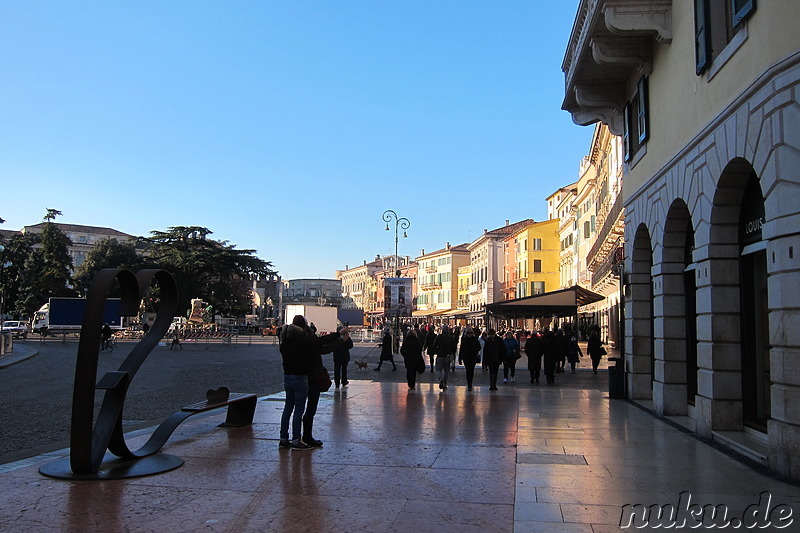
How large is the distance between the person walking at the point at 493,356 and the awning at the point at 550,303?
28.1 feet

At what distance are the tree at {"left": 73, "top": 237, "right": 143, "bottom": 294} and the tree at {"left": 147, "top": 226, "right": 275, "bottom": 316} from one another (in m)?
7.01

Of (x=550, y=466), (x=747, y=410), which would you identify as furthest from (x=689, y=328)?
(x=550, y=466)

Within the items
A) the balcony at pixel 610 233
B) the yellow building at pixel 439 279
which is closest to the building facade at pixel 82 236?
the yellow building at pixel 439 279

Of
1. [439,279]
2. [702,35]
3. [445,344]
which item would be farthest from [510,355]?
[439,279]

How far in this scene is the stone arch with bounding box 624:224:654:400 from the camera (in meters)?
14.2

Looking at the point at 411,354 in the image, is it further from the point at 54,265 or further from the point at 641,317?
the point at 54,265

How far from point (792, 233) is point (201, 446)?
23.3 feet

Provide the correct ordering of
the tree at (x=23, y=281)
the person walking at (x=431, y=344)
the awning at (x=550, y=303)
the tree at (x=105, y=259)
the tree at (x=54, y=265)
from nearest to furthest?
the person walking at (x=431, y=344) < the awning at (x=550, y=303) < the tree at (x=23, y=281) < the tree at (x=54, y=265) < the tree at (x=105, y=259)

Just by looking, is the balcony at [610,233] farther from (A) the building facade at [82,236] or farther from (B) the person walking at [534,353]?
(A) the building facade at [82,236]

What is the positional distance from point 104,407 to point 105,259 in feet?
245

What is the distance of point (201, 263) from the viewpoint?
2606 inches

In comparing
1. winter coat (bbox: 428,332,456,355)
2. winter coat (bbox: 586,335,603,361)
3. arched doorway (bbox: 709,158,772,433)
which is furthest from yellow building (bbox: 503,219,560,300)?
arched doorway (bbox: 709,158,772,433)

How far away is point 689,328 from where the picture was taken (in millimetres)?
11883

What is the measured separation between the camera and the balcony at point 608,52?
11141 mm
